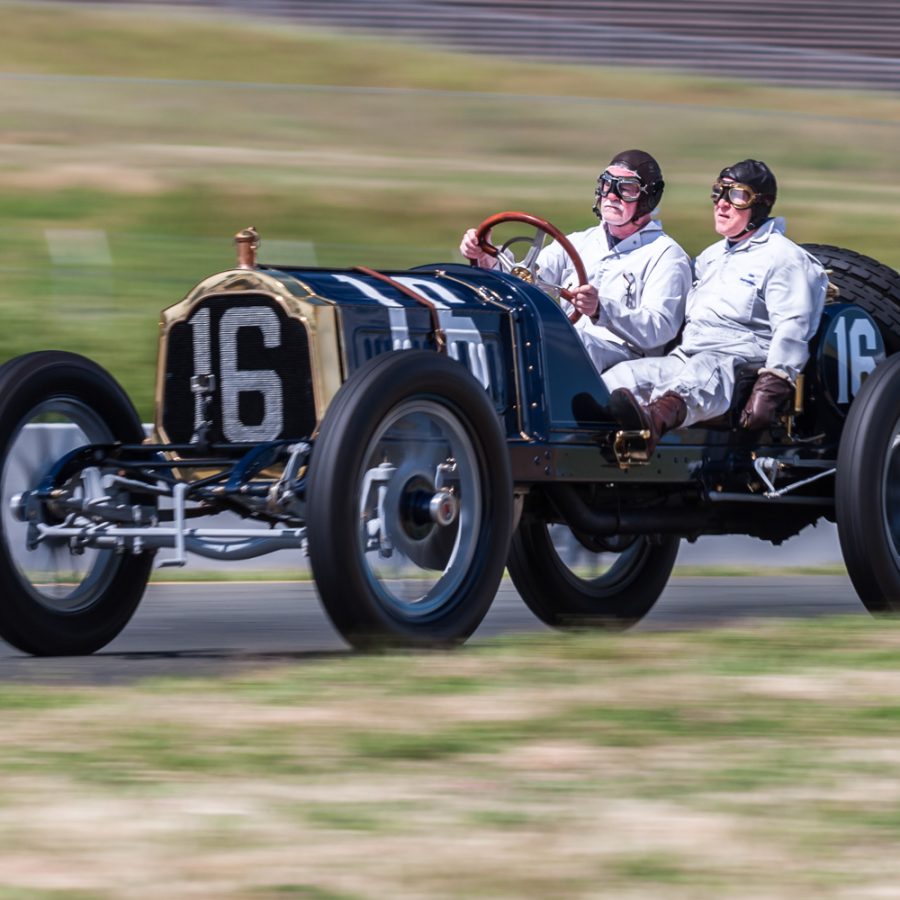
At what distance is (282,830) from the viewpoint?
3613 millimetres

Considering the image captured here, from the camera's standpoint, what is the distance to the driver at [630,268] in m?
7.62

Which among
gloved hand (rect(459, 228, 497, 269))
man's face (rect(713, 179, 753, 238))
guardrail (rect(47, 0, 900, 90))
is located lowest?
gloved hand (rect(459, 228, 497, 269))

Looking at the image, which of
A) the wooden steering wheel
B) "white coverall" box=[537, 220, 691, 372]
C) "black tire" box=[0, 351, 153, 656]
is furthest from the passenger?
"black tire" box=[0, 351, 153, 656]

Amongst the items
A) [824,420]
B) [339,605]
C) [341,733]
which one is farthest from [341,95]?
[341,733]

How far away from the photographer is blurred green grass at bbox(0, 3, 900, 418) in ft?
51.2

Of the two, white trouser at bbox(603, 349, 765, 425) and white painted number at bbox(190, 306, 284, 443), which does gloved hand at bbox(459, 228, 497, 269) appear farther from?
white painted number at bbox(190, 306, 284, 443)

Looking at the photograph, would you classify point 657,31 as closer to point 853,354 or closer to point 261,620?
point 853,354

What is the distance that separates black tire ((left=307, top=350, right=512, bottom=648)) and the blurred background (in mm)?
6698

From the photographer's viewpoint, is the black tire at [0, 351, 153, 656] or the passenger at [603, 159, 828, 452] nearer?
the black tire at [0, 351, 153, 656]

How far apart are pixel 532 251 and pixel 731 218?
850 millimetres

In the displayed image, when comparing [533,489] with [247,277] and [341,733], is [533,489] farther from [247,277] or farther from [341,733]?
[341,733]

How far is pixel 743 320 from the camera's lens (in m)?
7.86

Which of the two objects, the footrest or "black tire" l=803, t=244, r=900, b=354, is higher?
"black tire" l=803, t=244, r=900, b=354

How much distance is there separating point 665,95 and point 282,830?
2134 cm
